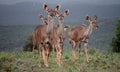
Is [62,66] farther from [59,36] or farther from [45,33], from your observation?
[59,36]

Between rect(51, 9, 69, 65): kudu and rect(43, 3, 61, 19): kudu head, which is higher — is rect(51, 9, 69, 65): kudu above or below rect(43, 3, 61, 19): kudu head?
below

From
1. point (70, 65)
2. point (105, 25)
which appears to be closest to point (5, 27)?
point (105, 25)

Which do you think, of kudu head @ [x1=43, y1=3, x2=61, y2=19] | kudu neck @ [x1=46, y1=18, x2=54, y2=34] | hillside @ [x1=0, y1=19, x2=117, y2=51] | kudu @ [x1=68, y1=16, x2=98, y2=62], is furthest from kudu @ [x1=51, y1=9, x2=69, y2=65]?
hillside @ [x1=0, y1=19, x2=117, y2=51]

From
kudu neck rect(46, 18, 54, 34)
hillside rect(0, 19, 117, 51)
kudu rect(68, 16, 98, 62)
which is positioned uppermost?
kudu neck rect(46, 18, 54, 34)

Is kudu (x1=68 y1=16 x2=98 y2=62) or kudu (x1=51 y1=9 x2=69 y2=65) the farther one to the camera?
kudu (x1=68 y1=16 x2=98 y2=62)

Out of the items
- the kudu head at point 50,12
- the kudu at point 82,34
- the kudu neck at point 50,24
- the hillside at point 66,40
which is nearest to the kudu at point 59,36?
the kudu neck at point 50,24

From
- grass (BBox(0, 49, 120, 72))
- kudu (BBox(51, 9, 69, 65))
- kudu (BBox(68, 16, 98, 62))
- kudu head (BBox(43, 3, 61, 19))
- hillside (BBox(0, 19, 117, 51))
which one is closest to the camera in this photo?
grass (BBox(0, 49, 120, 72))

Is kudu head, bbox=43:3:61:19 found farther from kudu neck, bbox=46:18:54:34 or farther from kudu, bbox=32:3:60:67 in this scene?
kudu neck, bbox=46:18:54:34

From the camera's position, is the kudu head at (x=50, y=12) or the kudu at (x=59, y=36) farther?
the kudu at (x=59, y=36)

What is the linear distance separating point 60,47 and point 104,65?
2.41 meters

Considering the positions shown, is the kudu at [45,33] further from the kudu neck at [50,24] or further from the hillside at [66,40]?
the hillside at [66,40]

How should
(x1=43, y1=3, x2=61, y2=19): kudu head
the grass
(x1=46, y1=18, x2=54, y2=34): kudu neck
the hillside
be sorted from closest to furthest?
the grass
(x1=46, y1=18, x2=54, y2=34): kudu neck
(x1=43, y1=3, x2=61, y2=19): kudu head
the hillside

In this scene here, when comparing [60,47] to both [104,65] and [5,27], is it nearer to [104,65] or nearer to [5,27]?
[104,65]

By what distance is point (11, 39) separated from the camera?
55.8m
